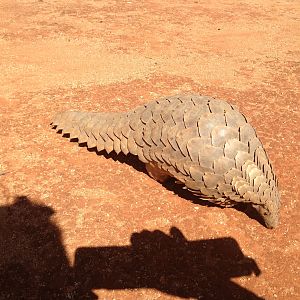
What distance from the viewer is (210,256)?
4574 mm

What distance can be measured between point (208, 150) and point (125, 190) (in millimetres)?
1707

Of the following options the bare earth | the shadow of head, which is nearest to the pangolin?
the bare earth

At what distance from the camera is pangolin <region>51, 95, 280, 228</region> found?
446 centimetres

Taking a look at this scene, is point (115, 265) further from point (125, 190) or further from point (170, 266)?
point (125, 190)

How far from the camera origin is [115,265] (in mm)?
4383

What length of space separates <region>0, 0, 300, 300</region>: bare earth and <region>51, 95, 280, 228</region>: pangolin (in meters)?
0.55

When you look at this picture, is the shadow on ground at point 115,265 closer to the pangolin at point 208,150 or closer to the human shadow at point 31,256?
the human shadow at point 31,256

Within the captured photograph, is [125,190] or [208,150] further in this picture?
[125,190]

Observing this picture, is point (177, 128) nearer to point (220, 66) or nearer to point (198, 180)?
point (198, 180)

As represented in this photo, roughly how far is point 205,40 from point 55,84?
6.07 metres

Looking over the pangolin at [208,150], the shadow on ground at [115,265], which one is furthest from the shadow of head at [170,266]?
the pangolin at [208,150]

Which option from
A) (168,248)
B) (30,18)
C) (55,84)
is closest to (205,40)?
(55,84)

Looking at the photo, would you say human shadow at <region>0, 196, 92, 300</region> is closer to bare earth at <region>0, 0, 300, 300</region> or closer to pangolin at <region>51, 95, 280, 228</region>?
bare earth at <region>0, 0, 300, 300</region>

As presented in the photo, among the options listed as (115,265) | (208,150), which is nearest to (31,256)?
(115,265)
